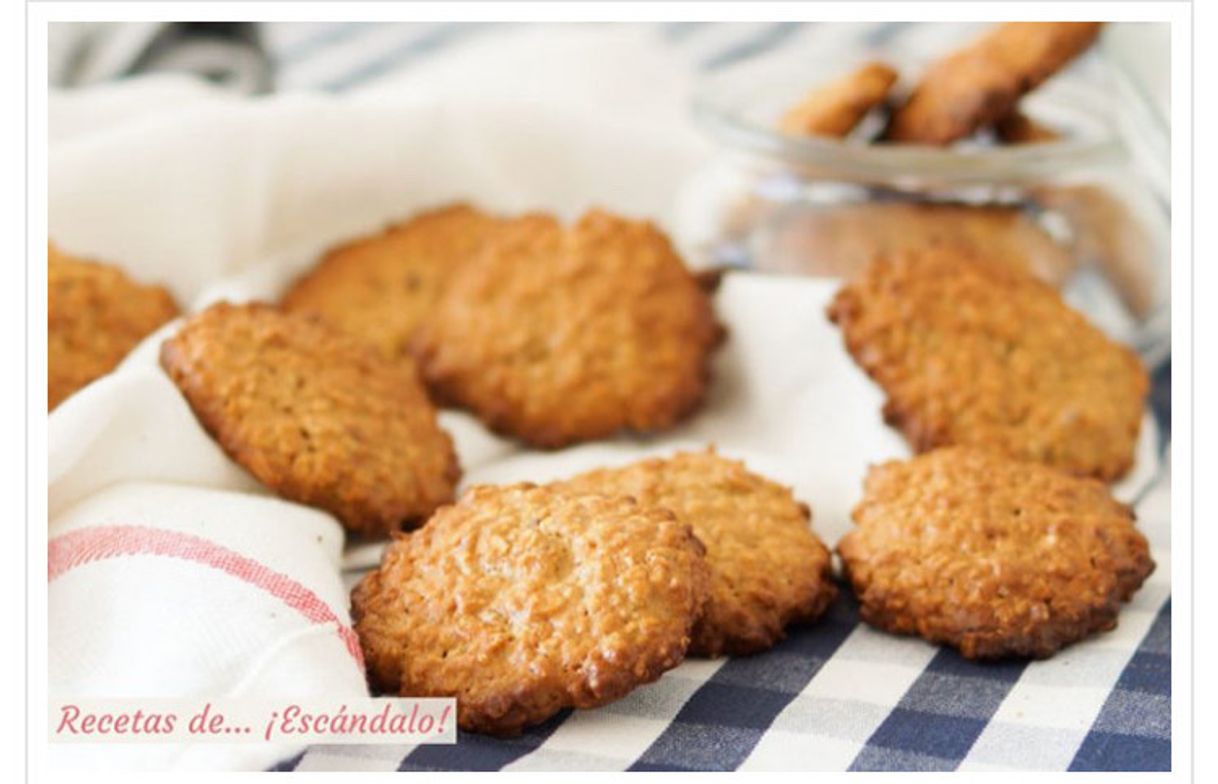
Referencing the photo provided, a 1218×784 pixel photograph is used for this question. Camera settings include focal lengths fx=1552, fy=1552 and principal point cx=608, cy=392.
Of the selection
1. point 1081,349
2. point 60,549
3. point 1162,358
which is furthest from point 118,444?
point 1162,358

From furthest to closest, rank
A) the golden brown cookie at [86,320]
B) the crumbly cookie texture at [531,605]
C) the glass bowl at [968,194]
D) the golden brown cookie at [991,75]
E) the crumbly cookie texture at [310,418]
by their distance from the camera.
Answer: the glass bowl at [968,194] < the golden brown cookie at [991,75] < the golden brown cookie at [86,320] < the crumbly cookie texture at [310,418] < the crumbly cookie texture at [531,605]

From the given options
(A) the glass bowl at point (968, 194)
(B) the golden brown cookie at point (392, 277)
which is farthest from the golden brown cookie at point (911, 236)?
(B) the golden brown cookie at point (392, 277)

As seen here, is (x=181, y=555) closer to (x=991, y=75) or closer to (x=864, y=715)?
(x=864, y=715)

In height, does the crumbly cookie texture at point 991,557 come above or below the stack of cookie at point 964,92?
below

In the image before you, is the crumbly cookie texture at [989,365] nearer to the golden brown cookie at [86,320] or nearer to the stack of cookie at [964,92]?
the stack of cookie at [964,92]

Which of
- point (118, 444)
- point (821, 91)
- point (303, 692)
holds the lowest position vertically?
point (303, 692)

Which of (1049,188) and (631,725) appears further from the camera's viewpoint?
(1049,188)

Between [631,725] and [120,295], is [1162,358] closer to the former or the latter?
[631,725]
